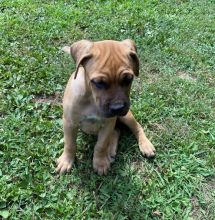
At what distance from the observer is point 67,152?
12.5 ft

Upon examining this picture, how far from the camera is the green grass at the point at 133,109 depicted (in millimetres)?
3664

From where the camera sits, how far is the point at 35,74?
4.81 meters

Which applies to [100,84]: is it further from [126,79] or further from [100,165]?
[100,165]

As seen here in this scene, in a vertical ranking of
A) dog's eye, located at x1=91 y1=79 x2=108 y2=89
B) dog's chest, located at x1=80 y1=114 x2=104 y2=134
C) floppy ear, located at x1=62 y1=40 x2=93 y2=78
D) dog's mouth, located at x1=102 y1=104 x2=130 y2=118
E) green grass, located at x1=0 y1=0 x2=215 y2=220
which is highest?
floppy ear, located at x1=62 y1=40 x2=93 y2=78

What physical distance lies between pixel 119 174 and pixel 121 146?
1.18 ft

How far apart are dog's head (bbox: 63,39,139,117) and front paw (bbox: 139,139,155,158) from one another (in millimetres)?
970

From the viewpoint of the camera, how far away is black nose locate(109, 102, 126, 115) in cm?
315

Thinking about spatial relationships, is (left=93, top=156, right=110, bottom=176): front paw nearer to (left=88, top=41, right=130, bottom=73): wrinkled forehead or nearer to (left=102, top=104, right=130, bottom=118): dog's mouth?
(left=102, top=104, right=130, bottom=118): dog's mouth

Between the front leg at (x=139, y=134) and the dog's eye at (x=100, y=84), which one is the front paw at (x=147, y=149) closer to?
the front leg at (x=139, y=134)

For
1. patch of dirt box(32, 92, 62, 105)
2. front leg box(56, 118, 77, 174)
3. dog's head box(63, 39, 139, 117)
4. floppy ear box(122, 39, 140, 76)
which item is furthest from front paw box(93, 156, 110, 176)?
patch of dirt box(32, 92, 62, 105)

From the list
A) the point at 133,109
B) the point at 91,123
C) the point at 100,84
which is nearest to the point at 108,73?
the point at 100,84

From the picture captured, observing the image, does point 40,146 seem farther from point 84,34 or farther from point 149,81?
point 84,34

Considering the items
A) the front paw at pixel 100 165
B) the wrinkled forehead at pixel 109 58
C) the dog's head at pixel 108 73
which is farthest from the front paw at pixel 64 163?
the wrinkled forehead at pixel 109 58

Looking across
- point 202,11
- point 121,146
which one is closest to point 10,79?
point 121,146
